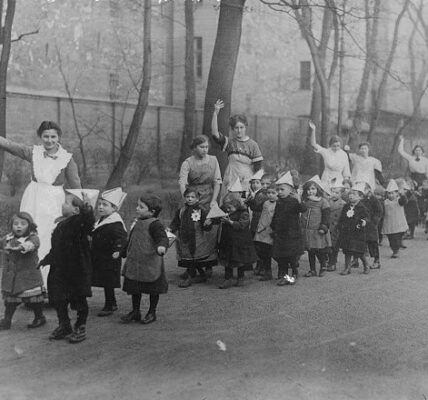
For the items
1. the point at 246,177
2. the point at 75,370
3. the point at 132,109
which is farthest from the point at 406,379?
the point at 132,109

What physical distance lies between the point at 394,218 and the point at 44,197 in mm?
6524

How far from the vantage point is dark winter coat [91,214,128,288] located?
6809 millimetres

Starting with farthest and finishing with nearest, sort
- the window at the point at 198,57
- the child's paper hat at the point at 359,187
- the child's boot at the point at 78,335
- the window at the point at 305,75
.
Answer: the window at the point at 305,75
the window at the point at 198,57
the child's paper hat at the point at 359,187
the child's boot at the point at 78,335

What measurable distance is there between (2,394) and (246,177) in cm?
551

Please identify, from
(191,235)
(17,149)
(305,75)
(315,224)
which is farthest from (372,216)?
(305,75)

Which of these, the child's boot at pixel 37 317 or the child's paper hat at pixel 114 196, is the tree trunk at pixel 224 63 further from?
the child's boot at pixel 37 317

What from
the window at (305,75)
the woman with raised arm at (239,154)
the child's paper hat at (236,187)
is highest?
the window at (305,75)

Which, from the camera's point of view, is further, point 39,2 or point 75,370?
point 39,2

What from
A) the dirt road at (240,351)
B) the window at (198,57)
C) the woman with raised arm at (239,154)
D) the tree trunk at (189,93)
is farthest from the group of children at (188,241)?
the window at (198,57)

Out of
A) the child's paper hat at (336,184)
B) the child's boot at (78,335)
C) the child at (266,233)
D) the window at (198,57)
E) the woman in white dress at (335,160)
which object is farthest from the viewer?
the window at (198,57)

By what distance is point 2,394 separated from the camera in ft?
14.4

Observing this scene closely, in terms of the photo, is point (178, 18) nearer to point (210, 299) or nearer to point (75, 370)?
point (210, 299)

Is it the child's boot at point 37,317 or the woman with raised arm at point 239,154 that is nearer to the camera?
the child's boot at point 37,317

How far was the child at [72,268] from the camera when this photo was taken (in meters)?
5.75
